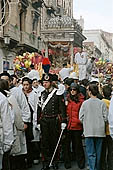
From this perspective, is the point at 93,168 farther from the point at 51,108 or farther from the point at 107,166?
the point at 51,108

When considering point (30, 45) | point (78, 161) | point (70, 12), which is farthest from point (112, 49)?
point (78, 161)

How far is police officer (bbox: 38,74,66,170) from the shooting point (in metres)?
7.95

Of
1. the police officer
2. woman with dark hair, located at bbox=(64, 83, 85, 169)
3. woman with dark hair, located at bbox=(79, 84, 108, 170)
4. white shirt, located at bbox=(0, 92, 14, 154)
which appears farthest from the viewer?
woman with dark hair, located at bbox=(64, 83, 85, 169)

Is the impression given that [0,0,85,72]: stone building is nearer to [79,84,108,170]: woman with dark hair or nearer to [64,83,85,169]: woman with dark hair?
[64,83,85,169]: woman with dark hair

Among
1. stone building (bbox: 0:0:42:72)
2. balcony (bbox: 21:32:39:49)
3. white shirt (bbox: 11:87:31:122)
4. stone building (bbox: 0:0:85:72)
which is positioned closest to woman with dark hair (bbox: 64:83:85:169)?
white shirt (bbox: 11:87:31:122)

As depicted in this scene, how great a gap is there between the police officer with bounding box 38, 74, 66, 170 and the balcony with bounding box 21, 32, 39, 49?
21.2 m

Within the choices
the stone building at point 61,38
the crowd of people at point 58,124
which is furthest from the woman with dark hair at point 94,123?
the stone building at point 61,38

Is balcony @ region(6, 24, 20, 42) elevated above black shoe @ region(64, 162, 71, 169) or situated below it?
above

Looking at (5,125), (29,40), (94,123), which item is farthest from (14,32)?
(5,125)

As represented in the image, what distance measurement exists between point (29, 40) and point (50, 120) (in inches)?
940

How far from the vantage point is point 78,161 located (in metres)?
8.24

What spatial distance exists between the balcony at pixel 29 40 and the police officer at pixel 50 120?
21.2 meters

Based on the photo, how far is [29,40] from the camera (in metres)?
31.4

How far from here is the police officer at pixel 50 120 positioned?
7.95 m
